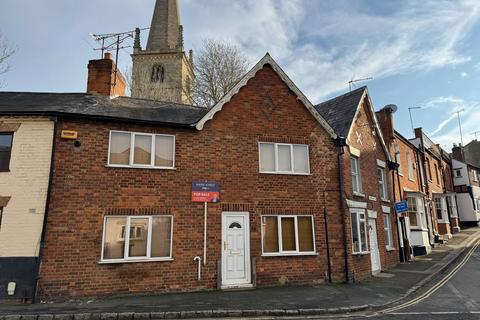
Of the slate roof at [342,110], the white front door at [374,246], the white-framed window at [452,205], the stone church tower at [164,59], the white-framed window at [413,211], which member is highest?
the stone church tower at [164,59]

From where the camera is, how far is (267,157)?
1294cm

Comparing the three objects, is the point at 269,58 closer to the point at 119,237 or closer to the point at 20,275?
the point at 119,237

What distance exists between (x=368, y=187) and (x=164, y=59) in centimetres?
3894

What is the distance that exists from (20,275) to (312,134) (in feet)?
36.2

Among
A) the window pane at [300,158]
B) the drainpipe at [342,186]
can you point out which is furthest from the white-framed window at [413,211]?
the window pane at [300,158]

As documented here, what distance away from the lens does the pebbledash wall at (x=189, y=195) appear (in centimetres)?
1025

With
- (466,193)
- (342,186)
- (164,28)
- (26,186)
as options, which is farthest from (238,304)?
(164,28)

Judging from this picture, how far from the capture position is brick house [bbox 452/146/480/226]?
34281mm

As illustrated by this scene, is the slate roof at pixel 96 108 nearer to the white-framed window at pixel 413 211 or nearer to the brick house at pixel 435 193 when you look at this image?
the white-framed window at pixel 413 211

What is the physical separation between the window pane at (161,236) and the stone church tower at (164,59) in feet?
97.0

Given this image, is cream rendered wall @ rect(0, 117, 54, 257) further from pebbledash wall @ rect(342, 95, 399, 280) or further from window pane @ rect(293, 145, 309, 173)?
pebbledash wall @ rect(342, 95, 399, 280)

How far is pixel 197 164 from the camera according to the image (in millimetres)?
11891

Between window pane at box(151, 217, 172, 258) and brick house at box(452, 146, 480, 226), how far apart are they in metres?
34.8

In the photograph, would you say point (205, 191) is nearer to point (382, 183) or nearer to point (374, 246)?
point (374, 246)
